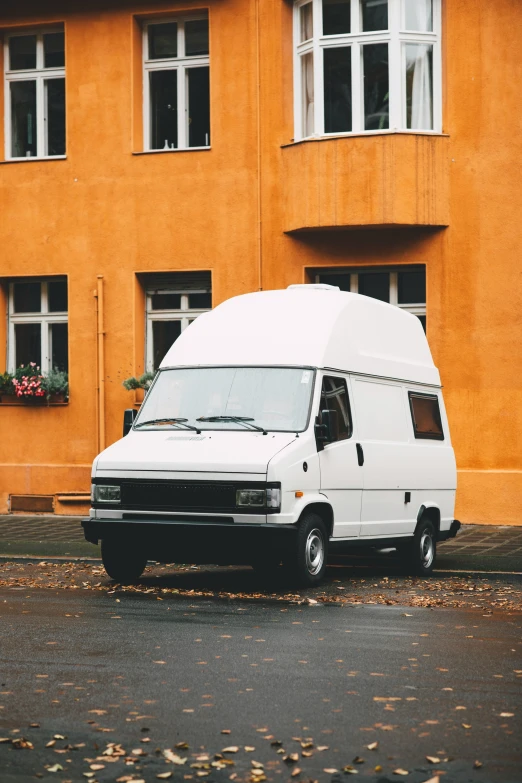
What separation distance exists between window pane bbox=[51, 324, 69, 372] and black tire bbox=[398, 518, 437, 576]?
360 inches

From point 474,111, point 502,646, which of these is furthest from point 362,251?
point 502,646

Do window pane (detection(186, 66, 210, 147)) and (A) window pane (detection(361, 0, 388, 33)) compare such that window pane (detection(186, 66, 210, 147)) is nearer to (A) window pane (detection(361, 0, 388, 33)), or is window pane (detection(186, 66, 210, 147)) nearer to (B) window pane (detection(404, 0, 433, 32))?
(A) window pane (detection(361, 0, 388, 33))

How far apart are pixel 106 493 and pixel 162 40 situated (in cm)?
1162

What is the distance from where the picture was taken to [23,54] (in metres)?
22.0

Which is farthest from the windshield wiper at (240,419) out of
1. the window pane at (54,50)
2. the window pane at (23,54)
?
the window pane at (23,54)

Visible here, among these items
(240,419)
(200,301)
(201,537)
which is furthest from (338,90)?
(201,537)

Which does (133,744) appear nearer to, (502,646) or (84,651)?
(84,651)

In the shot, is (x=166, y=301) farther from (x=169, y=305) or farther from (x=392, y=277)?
(x=392, y=277)

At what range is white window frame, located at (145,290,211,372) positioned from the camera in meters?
21.1

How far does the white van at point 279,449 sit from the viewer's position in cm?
1139

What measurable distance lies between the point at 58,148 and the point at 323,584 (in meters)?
11.8

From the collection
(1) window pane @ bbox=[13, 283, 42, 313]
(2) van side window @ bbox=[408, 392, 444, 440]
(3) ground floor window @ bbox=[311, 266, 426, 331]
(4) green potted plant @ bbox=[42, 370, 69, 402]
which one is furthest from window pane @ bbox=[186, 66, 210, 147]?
(2) van side window @ bbox=[408, 392, 444, 440]

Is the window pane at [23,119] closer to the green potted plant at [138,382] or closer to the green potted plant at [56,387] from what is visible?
the green potted plant at [56,387]

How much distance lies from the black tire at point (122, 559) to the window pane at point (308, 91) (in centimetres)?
978
